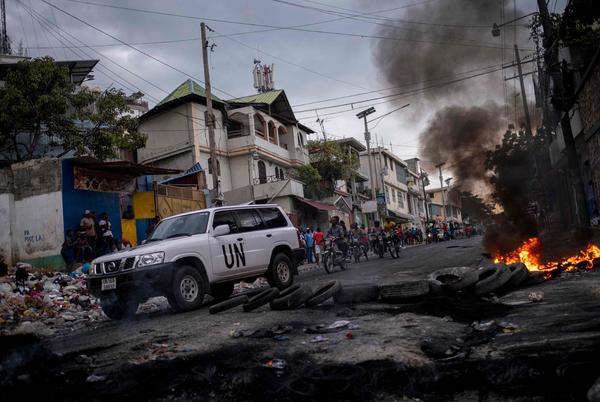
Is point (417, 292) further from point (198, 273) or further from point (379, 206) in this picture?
point (379, 206)

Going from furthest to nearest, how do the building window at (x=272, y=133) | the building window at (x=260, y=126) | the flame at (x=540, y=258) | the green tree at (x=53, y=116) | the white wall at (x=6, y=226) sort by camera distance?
the building window at (x=272, y=133) → the building window at (x=260, y=126) → the green tree at (x=53, y=116) → the white wall at (x=6, y=226) → the flame at (x=540, y=258)

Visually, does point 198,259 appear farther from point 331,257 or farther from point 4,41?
point 4,41

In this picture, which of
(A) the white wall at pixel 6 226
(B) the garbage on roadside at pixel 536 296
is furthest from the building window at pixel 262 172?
(B) the garbage on roadside at pixel 536 296

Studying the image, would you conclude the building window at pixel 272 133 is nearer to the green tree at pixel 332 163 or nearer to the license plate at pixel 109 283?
the green tree at pixel 332 163

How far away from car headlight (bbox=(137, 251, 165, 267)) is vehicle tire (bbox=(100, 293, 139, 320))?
839 mm

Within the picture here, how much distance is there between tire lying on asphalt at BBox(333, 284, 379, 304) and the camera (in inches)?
321

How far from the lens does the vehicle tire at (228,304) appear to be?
321 inches

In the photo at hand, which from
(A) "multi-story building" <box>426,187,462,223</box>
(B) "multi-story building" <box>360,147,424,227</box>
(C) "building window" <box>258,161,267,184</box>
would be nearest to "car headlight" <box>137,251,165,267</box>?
(C) "building window" <box>258,161,267,184</box>

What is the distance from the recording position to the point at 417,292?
771cm

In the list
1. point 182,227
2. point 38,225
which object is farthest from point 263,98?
point 182,227

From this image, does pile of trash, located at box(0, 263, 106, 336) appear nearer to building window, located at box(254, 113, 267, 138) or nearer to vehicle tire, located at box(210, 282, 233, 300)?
vehicle tire, located at box(210, 282, 233, 300)

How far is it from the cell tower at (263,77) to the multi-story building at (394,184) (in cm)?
1517

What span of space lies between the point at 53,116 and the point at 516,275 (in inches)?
737

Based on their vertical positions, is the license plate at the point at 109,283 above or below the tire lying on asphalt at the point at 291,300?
above
